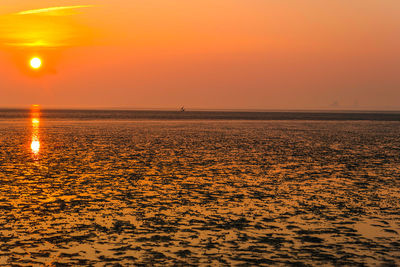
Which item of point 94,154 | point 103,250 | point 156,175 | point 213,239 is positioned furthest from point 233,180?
point 94,154

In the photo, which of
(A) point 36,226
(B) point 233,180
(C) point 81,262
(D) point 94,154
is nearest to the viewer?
(C) point 81,262

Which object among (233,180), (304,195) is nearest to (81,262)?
(304,195)

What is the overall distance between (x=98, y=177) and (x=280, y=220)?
39.6ft

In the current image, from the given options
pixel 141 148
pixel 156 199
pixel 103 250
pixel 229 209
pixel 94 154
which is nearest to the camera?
pixel 103 250

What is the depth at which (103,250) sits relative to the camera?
13.0 metres

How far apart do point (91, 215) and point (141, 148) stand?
92.4 feet

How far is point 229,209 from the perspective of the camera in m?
18.2

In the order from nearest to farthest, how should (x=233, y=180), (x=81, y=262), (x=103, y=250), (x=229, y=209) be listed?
1. (x=81, y=262)
2. (x=103, y=250)
3. (x=229, y=209)
4. (x=233, y=180)

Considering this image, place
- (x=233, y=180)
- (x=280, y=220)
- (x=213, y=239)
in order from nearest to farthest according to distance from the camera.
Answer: (x=213, y=239), (x=280, y=220), (x=233, y=180)

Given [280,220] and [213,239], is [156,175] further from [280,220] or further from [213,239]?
[213,239]

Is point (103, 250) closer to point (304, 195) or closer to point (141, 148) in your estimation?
point (304, 195)

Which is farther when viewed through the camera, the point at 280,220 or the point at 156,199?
the point at 156,199

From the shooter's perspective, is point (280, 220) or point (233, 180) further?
point (233, 180)

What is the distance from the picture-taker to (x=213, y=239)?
558 inches
